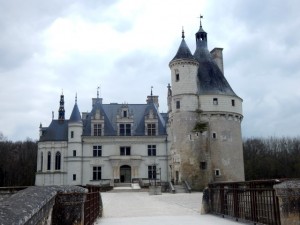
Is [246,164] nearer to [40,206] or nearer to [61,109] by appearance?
[61,109]

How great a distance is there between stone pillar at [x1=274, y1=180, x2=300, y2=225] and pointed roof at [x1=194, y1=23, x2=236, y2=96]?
1370 inches

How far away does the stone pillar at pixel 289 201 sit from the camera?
7.75 meters

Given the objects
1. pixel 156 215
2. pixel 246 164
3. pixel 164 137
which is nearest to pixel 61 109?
pixel 164 137

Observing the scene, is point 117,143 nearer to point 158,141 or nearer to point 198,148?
point 158,141

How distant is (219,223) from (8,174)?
59985 mm

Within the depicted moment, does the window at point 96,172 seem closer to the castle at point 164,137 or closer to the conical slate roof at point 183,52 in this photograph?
the castle at point 164,137

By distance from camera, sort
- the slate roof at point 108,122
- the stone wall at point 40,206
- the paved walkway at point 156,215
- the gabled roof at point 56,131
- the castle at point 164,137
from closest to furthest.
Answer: the stone wall at point 40,206, the paved walkway at point 156,215, the castle at point 164,137, the gabled roof at point 56,131, the slate roof at point 108,122

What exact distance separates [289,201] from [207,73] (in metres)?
37.5

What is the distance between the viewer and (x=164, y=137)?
159 feet

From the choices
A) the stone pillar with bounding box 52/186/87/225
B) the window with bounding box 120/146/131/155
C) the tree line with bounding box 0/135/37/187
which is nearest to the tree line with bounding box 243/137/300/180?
the window with bounding box 120/146/131/155

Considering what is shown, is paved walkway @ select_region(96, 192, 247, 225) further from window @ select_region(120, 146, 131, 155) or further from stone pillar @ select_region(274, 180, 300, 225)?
window @ select_region(120, 146, 131, 155)

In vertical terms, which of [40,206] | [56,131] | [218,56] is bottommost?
[40,206]

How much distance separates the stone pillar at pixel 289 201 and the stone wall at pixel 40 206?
4275 millimetres

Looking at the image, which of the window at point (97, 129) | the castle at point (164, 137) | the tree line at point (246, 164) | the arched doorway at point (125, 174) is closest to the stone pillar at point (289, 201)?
the castle at point (164, 137)
